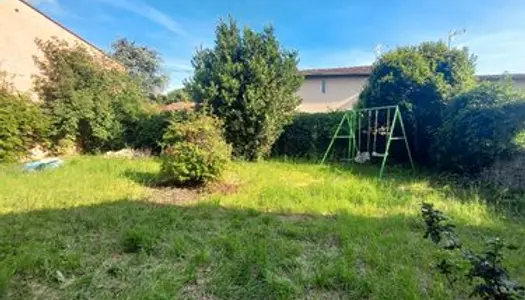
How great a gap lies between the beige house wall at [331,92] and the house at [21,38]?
45.7 ft

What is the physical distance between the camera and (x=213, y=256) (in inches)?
121

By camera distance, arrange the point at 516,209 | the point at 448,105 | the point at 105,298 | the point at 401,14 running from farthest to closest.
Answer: the point at 401,14, the point at 448,105, the point at 516,209, the point at 105,298

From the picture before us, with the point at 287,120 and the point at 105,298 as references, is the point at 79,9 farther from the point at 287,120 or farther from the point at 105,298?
the point at 105,298

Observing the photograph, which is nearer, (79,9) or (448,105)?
(448,105)

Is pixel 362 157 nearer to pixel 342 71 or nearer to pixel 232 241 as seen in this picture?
pixel 232 241

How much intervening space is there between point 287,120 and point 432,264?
7363 mm

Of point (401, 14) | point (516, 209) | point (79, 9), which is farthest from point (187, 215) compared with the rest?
point (79, 9)

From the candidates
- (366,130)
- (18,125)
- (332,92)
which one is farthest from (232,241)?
(332,92)

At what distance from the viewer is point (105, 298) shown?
7.91 feet

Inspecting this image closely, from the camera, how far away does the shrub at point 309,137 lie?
1011cm

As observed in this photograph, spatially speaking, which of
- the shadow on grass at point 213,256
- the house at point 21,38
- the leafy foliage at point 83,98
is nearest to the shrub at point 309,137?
the leafy foliage at point 83,98

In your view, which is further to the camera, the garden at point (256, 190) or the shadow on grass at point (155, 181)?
the shadow on grass at point (155, 181)

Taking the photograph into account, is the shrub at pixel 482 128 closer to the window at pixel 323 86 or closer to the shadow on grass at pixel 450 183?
the shadow on grass at pixel 450 183

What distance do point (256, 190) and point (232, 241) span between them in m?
2.49
